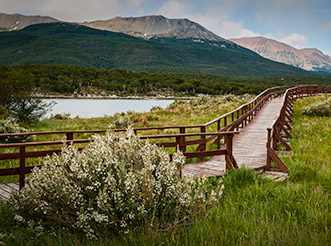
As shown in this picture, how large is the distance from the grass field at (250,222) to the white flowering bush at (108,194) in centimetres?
16

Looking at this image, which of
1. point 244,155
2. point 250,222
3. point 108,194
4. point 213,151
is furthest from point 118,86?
point 108,194

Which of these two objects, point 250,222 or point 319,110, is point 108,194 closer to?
point 250,222

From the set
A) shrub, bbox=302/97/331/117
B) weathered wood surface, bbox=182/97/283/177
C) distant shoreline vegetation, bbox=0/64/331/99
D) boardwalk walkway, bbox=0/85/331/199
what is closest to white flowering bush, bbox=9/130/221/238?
boardwalk walkway, bbox=0/85/331/199

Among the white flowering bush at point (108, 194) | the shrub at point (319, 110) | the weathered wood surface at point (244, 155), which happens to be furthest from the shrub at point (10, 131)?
the shrub at point (319, 110)

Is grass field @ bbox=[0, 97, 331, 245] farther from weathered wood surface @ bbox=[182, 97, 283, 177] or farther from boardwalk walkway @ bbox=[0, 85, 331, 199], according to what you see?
weathered wood surface @ bbox=[182, 97, 283, 177]

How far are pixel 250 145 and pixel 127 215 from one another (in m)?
7.97

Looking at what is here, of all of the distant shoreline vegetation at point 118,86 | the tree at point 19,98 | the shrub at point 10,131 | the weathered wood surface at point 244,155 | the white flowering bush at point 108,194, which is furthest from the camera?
the distant shoreline vegetation at point 118,86

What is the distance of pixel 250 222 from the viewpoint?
380 cm

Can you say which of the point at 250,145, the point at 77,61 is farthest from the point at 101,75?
the point at 77,61

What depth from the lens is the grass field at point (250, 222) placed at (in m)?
3.18

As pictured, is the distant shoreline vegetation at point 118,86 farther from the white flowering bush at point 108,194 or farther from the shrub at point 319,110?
the white flowering bush at point 108,194

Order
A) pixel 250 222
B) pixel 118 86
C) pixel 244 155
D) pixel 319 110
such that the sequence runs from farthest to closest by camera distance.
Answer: pixel 118 86, pixel 319 110, pixel 244 155, pixel 250 222

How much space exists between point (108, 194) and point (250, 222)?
1.89 meters

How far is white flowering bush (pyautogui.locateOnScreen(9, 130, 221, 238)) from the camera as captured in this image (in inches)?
125
